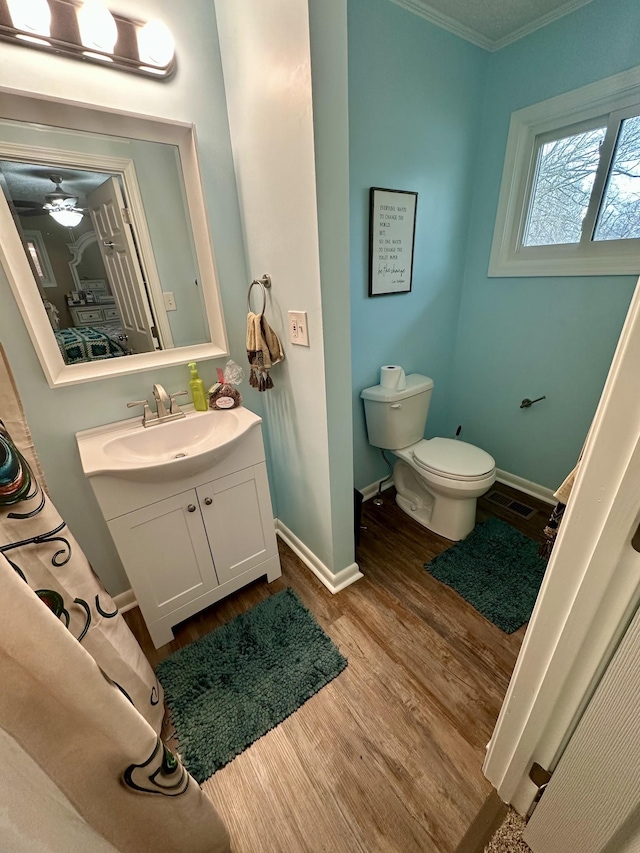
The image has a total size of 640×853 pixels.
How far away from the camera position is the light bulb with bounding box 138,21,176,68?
1.07 meters

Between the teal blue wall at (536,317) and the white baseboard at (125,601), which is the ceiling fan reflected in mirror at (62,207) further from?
the teal blue wall at (536,317)

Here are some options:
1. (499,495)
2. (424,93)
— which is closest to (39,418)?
(424,93)

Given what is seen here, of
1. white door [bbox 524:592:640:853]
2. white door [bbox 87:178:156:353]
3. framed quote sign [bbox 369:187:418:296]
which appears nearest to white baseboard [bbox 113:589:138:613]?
white door [bbox 87:178:156:353]

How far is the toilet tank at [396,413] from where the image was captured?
1.84 meters

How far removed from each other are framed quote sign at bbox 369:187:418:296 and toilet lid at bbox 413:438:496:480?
0.87 meters

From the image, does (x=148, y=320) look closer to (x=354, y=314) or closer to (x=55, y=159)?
(x=55, y=159)

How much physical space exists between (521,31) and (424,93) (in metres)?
0.52

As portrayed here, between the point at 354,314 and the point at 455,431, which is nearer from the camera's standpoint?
the point at 354,314

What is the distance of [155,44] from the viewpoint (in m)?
1.08

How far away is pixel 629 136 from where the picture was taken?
1.50 meters

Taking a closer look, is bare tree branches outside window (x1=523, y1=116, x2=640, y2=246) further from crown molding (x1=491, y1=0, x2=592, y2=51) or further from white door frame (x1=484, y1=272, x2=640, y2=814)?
white door frame (x1=484, y1=272, x2=640, y2=814)

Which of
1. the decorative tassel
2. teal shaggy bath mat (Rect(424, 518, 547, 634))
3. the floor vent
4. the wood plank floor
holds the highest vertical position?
the decorative tassel

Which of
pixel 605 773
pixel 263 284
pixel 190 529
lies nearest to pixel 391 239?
pixel 263 284

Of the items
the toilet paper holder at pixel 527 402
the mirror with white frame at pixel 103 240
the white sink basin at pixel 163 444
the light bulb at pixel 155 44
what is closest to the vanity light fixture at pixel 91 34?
the light bulb at pixel 155 44
